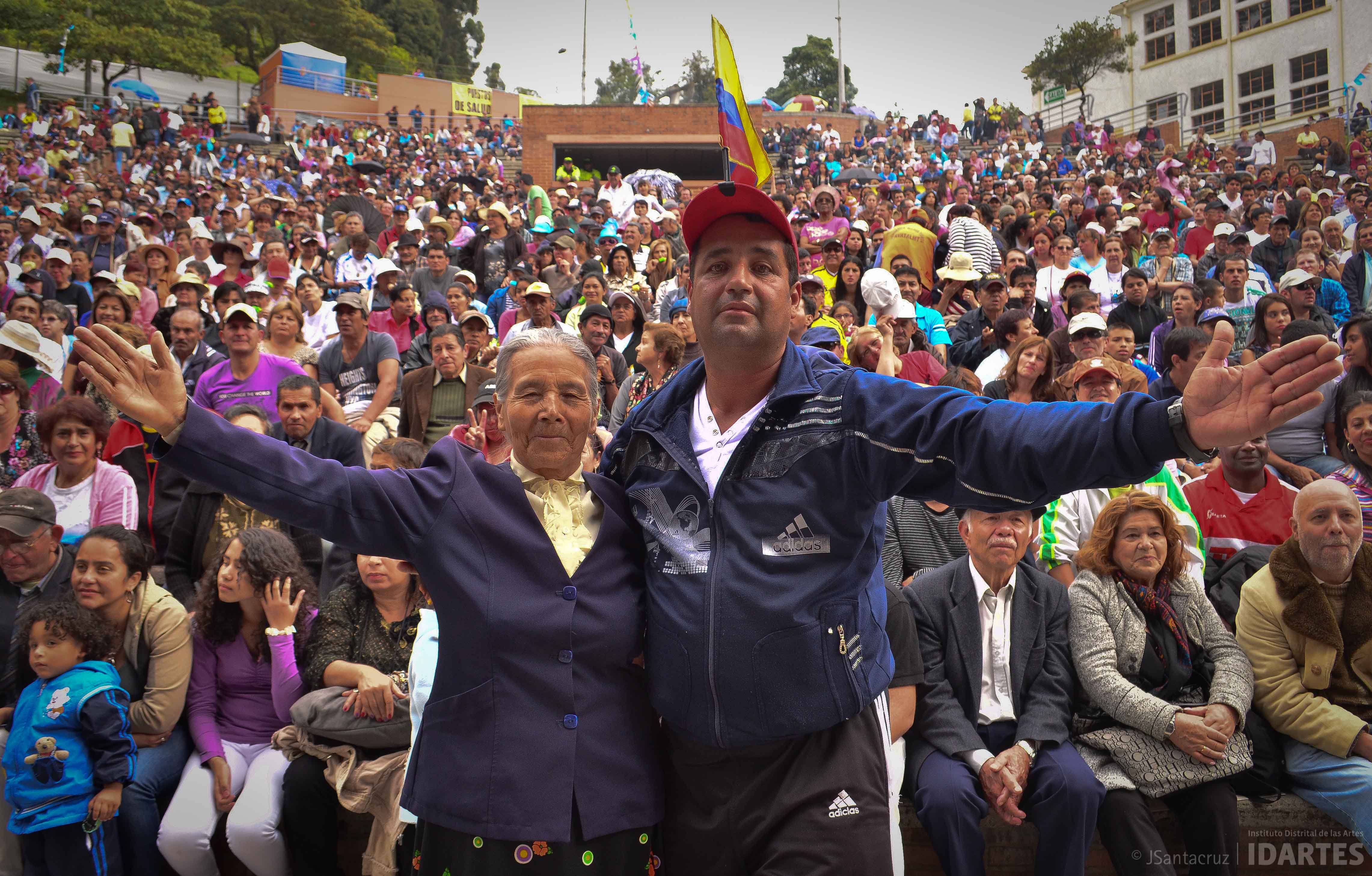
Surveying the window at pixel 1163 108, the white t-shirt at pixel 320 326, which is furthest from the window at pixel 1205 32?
the white t-shirt at pixel 320 326

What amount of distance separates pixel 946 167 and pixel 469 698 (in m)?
26.1

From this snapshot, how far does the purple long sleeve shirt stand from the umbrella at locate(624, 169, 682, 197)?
1667 centimetres

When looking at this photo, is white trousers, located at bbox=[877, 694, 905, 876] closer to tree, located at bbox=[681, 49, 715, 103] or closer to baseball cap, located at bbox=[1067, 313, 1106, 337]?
baseball cap, located at bbox=[1067, 313, 1106, 337]

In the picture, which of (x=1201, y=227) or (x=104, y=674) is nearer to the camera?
(x=104, y=674)

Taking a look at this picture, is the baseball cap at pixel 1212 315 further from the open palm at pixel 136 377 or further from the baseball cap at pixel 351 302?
the open palm at pixel 136 377

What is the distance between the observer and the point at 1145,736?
400cm

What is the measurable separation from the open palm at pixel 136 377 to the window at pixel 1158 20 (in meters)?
53.8

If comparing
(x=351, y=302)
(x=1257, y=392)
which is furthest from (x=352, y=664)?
(x=351, y=302)

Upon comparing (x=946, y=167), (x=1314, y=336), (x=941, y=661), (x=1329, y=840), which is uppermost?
(x=946, y=167)

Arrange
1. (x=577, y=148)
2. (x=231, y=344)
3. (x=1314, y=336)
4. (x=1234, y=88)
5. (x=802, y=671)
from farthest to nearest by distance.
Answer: (x=1234, y=88), (x=577, y=148), (x=231, y=344), (x=802, y=671), (x=1314, y=336)

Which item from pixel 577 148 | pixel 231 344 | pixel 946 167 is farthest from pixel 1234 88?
pixel 231 344

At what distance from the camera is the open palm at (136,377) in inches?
75.1

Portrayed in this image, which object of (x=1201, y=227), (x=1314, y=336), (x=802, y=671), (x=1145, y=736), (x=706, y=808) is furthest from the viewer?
(x=1201, y=227)

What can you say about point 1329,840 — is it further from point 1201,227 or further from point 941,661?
point 1201,227
